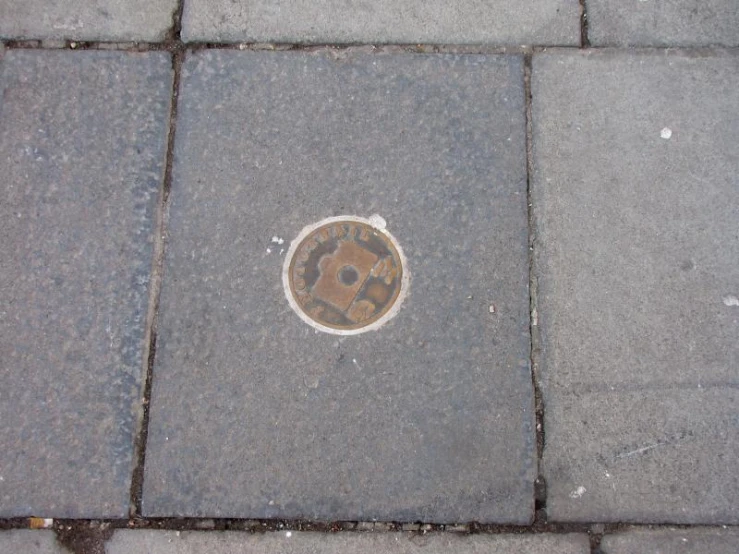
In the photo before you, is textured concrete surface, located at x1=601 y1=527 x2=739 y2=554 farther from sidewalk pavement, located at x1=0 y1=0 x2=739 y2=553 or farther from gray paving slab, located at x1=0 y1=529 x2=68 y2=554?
gray paving slab, located at x1=0 y1=529 x2=68 y2=554

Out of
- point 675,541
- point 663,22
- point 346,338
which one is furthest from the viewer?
point 663,22

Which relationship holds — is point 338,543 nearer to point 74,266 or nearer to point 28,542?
point 28,542

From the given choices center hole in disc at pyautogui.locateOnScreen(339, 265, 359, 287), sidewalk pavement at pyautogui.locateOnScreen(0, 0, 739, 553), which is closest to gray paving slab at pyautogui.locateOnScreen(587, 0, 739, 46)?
sidewalk pavement at pyautogui.locateOnScreen(0, 0, 739, 553)

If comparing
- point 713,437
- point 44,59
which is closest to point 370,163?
point 44,59

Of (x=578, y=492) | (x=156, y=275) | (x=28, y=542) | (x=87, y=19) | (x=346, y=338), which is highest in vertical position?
(x=87, y=19)

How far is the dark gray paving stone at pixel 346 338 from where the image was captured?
2.02m

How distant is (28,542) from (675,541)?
7.13 ft

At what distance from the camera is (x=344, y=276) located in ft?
6.95

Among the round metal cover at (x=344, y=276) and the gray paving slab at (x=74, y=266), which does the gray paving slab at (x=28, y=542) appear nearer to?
the gray paving slab at (x=74, y=266)

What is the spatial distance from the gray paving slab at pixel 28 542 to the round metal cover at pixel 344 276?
113 centimetres

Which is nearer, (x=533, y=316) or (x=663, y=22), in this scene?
(x=533, y=316)

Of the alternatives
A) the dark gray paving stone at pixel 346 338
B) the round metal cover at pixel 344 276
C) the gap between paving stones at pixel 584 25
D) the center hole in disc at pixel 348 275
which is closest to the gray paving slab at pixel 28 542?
the dark gray paving stone at pixel 346 338

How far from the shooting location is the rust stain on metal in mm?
2105

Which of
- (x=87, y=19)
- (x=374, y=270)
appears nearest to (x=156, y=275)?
(x=374, y=270)
